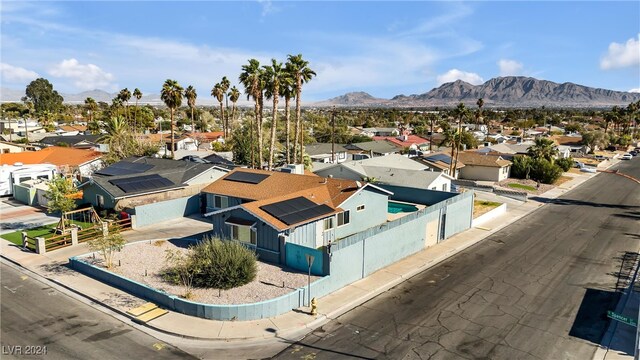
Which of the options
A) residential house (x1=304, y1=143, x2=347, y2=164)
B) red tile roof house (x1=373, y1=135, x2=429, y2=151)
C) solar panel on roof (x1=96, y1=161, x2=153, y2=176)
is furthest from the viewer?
red tile roof house (x1=373, y1=135, x2=429, y2=151)

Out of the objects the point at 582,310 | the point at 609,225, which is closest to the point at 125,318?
the point at 582,310

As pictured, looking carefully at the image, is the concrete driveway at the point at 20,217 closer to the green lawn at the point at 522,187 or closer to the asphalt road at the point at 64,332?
the asphalt road at the point at 64,332

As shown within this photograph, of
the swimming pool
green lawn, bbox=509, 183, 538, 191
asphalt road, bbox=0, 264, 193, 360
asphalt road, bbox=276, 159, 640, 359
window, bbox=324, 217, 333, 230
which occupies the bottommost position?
asphalt road, bbox=0, 264, 193, 360

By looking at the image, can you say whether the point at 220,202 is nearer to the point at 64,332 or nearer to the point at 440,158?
the point at 64,332

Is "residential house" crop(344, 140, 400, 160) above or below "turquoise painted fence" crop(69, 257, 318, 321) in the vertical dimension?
above

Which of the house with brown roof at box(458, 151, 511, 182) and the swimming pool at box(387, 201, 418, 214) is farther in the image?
the house with brown roof at box(458, 151, 511, 182)

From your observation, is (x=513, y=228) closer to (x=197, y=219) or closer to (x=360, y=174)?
(x=360, y=174)

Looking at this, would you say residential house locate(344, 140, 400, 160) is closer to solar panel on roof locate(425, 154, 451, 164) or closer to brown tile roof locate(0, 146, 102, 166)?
solar panel on roof locate(425, 154, 451, 164)

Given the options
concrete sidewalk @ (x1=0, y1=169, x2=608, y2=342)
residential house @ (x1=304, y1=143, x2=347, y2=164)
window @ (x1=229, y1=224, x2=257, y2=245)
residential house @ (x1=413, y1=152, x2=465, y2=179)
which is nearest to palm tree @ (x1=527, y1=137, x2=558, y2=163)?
residential house @ (x1=413, y1=152, x2=465, y2=179)
